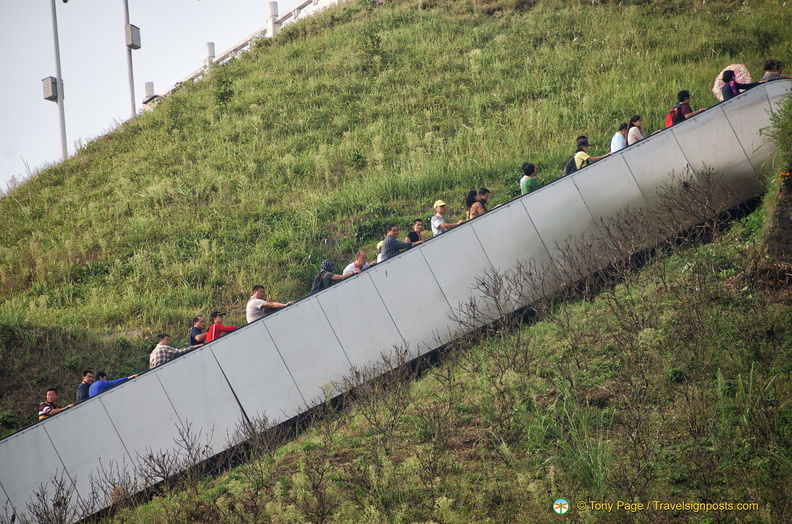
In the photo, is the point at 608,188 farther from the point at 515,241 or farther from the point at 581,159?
the point at 515,241

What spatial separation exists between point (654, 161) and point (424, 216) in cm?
596

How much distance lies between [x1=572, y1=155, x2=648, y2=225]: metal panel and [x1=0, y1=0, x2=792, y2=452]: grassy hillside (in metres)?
4.85

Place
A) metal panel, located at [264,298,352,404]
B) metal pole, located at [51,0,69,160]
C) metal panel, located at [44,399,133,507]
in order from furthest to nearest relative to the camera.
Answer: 1. metal pole, located at [51,0,69,160]
2. metal panel, located at [264,298,352,404]
3. metal panel, located at [44,399,133,507]

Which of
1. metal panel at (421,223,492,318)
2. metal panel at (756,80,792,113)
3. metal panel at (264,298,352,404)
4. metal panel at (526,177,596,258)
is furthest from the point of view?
metal panel at (756,80,792,113)

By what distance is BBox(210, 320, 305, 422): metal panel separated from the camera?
9.83 metres

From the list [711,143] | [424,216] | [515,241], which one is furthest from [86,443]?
[711,143]

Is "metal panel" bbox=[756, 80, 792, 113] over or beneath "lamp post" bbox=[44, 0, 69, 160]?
beneath

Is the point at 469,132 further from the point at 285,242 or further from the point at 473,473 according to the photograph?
the point at 473,473

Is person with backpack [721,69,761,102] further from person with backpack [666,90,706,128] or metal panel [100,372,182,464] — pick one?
metal panel [100,372,182,464]

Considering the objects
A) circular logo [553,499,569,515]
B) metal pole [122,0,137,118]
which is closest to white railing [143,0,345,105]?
metal pole [122,0,137,118]

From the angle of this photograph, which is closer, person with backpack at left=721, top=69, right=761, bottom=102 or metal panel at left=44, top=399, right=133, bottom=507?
metal panel at left=44, top=399, right=133, bottom=507

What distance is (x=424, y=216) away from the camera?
16.1 metres

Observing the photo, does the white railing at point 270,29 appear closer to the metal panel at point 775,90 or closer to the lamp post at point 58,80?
the lamp post at point 58,80

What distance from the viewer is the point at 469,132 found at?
1945cm
